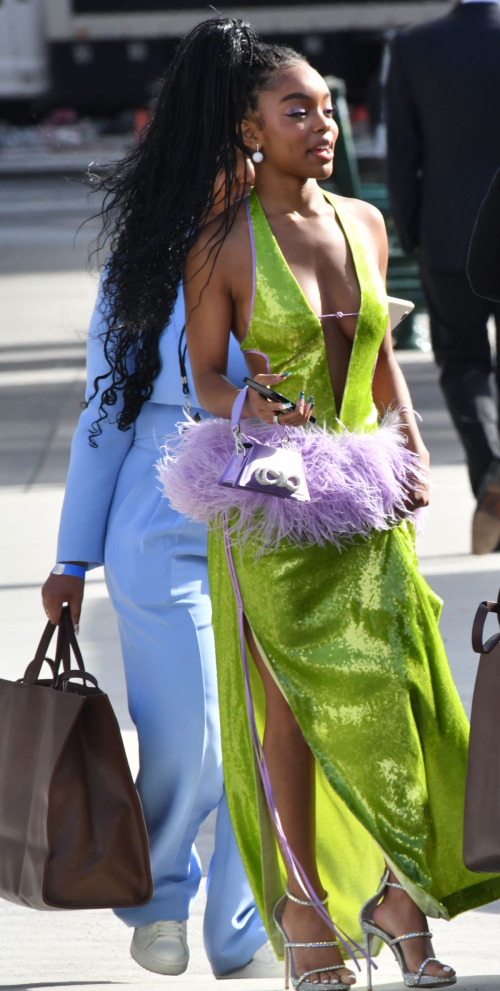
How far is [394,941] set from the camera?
8.10ft

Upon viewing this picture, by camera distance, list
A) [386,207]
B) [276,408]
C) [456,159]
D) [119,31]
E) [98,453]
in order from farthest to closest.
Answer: [119,31] → [386,207] → [456,159] → [98,453] → [276,408]

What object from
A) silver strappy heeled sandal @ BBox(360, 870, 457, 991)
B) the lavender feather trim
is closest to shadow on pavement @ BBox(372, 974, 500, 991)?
silver strappy heeled sandal @ BBox(360, 870, 457, 991)

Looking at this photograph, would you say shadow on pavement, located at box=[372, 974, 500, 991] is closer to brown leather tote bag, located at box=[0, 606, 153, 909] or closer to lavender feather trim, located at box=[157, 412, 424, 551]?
brown leather tote bag, located at box=[0, 606, 153, 909]

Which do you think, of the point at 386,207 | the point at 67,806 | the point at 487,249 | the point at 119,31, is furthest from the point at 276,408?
the point at 119,31

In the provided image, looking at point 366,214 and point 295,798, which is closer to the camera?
point 295,798

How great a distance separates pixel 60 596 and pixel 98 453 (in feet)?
0.96

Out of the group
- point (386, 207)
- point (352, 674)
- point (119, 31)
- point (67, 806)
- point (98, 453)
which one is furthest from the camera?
point (119, 31)

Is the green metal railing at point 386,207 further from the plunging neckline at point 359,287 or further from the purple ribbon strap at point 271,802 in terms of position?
the purple ribbon strap at point 271,802

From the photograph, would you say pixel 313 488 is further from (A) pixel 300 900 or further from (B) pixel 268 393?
(A) pixel 300 900

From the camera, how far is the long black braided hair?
2.55 meters

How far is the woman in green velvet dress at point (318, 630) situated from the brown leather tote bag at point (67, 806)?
0.67 feet

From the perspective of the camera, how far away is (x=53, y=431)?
340 inches

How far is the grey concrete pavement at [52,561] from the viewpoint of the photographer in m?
2.96

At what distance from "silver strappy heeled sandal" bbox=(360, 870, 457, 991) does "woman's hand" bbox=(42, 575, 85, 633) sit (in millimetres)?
760
